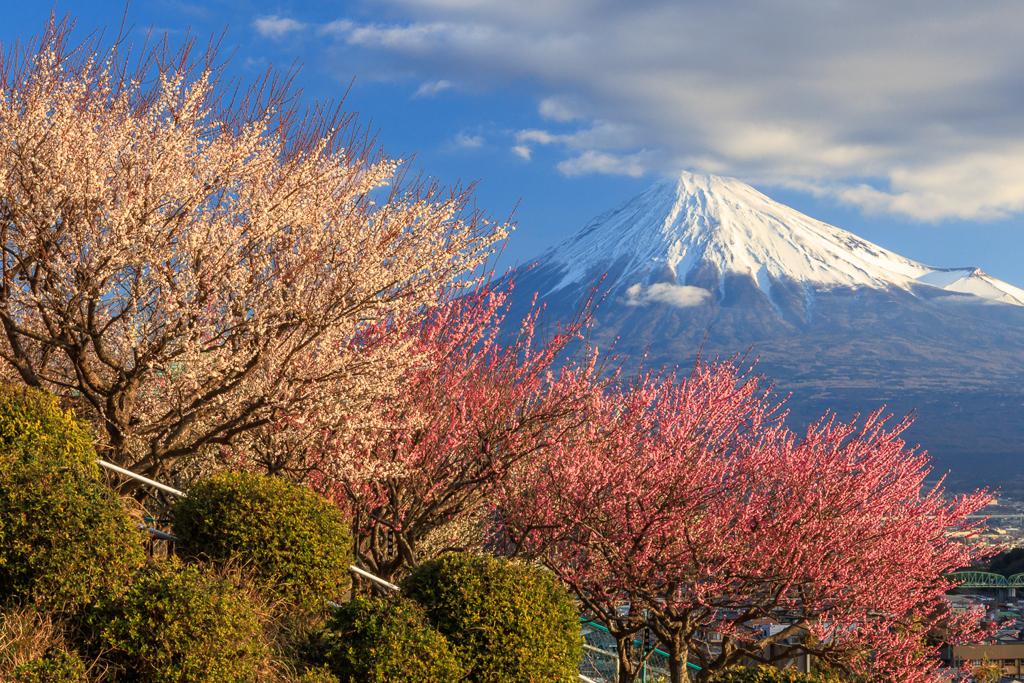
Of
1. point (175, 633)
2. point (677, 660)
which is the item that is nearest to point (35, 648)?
point (175, 633)

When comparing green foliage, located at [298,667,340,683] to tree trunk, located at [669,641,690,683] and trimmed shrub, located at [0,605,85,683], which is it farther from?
tree trunk, located at [669,641,690,683]

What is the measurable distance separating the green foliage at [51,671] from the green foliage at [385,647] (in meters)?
1.50

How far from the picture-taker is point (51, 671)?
14.8 ft

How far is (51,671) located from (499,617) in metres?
2.81

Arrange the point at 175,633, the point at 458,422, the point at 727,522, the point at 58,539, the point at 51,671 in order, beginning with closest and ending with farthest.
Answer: the point at 51,671 < the point at 175,633 < the point at 58,539 < the point at 727,522 < the point at 458,422

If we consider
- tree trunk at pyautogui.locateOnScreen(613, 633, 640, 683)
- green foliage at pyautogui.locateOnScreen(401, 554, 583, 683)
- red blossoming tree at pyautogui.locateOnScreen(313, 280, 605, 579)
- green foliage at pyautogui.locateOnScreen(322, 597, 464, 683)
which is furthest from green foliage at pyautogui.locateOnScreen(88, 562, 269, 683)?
tree trunk at pyautogui.locateOnScreen(613, 633, 640, 683)

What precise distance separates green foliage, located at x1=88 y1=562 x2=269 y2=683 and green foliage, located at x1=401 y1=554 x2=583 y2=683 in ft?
4.90

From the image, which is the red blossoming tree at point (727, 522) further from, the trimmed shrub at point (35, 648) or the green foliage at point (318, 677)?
the trimmed shrub at point (35, 648)

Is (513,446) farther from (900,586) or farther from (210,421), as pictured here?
(900,586)

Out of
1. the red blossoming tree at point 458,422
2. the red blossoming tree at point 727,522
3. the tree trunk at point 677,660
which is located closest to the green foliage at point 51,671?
the red blossoming tree at point 458,422

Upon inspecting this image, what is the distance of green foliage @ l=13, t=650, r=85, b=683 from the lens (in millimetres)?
4484

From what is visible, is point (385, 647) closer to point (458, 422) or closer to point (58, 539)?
point (58, 539)

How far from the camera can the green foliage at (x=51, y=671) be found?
4.48m

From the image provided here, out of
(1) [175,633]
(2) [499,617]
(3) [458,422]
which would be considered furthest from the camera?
(3) [458,422]
